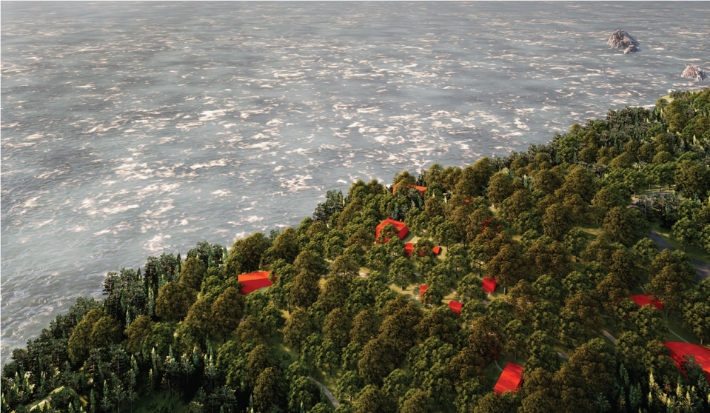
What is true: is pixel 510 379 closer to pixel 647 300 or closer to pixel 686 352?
pixel 686 352

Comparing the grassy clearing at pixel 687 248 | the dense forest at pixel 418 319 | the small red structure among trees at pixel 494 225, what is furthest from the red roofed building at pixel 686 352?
the small red structure among trees at pixel 494 225

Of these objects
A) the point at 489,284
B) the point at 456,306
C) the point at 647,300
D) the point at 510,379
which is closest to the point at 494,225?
the point at 489,284

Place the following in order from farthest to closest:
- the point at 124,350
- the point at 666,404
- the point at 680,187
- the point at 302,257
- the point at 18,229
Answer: the point at 18,229 → the point at 680,187 → the point at 302,257 → the point at 124,350 → the point at 666,404

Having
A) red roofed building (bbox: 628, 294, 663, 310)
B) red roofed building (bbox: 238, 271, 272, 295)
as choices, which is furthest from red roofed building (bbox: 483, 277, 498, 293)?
red roofed building (bbox: 238, 271, 272, 295)

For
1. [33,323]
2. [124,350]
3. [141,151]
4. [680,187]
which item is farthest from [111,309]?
[680,187]

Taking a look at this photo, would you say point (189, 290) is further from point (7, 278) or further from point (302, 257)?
point (7, 278)

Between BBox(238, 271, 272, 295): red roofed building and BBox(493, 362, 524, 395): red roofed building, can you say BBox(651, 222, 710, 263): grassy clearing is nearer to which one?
BBox(493, 362, 524, 395): red roofed building

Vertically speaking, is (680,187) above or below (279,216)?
above
